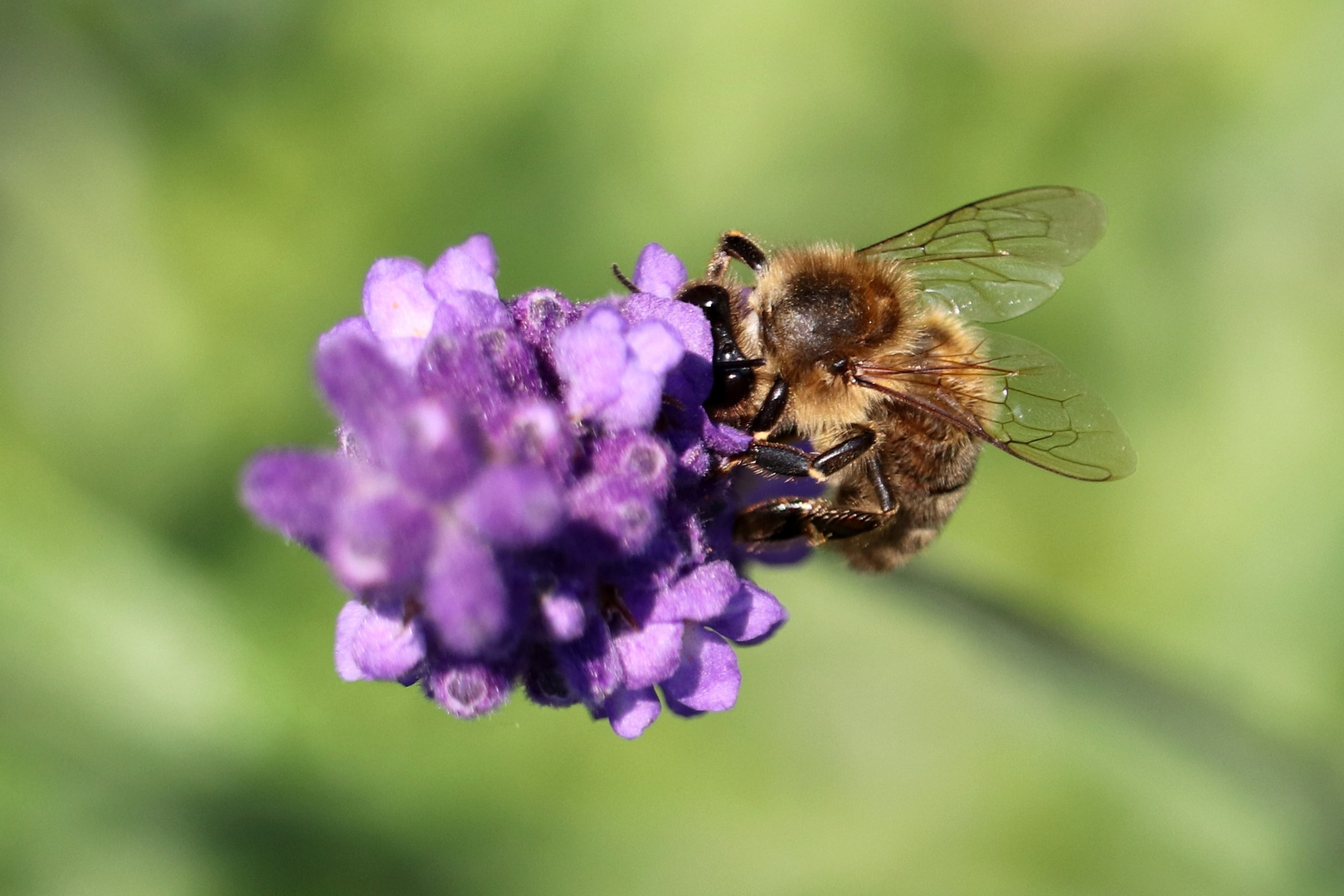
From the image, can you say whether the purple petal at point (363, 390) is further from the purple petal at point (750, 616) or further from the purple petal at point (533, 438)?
the purple petal at point (750, 616)

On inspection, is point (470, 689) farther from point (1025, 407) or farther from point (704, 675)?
point (1025, 407)

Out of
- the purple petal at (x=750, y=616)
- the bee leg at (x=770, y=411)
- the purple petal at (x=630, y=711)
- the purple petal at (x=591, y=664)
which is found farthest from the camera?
the bee leg at (x=770, y=411)

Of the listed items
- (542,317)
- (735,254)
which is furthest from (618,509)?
(735,254)

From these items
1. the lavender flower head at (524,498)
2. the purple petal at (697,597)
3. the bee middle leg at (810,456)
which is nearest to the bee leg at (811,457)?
the bee middle leg at (810,456)

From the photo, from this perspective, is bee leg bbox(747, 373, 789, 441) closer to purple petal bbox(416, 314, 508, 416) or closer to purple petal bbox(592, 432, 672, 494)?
purple petal bbox(592, 432, 672, 494)

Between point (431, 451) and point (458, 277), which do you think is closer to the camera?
point (431, 451)

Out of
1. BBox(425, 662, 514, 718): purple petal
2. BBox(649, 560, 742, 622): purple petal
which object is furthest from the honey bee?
BBox(425, 662, 514, 718): purple petal
